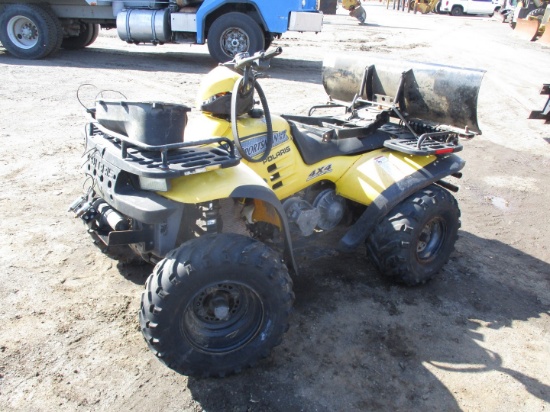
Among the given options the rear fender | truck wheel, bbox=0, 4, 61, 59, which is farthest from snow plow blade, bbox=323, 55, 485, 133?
truck wheel, bbox=0, 4, 61, 59

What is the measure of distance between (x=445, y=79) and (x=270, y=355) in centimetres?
251

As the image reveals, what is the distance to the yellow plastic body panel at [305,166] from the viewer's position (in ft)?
11.1

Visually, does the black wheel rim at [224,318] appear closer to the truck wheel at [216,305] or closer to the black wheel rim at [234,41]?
the truck wheel at [216,305]

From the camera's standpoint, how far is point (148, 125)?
2674mm

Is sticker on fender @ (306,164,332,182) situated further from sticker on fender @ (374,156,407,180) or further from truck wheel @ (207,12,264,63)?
truck wheel @ (207,12,264,63)

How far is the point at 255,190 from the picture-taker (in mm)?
2898

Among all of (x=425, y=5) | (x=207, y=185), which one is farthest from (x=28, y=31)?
(x=425, y=5)

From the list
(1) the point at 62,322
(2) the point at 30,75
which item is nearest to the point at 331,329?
(1) the point at 62,322

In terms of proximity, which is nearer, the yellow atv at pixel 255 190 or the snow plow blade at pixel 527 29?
the yellow atv at pixel 255 190

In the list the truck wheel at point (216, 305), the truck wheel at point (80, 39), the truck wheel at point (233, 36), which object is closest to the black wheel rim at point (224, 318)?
the truck wheel at point (216, 305)

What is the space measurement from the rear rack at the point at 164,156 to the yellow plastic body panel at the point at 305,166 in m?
0.34

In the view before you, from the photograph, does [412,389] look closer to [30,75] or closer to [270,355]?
[270,355]

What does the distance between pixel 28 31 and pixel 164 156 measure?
11045mm

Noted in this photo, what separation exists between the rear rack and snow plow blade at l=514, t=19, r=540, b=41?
73.8 feet
